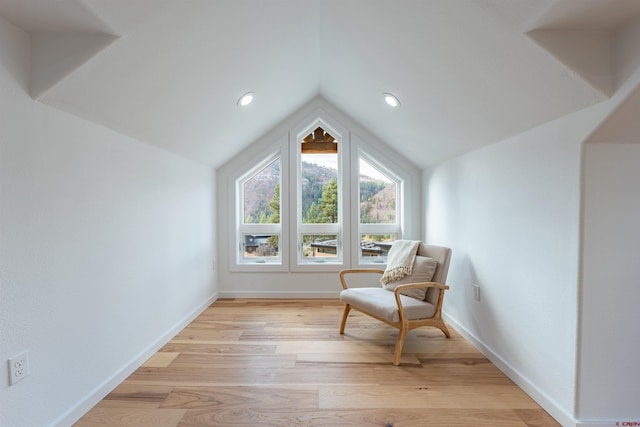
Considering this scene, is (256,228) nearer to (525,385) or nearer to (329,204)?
(329,204)

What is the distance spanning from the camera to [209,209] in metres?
3.89

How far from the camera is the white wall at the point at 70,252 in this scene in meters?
1.39

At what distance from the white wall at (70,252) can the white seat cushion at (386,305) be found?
1.70 m

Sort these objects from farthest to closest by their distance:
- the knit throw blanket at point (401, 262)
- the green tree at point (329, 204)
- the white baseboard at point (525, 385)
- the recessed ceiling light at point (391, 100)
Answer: the green tree at point (329, 204) < the knit throw blanket at point (401, 262) < the recessed ceiling light at point (391, 100) < the white baseboard at point (525, 385)

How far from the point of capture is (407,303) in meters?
2.60

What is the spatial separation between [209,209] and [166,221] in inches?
44.1

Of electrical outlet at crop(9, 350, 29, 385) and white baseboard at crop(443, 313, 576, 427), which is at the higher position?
electrical outlet at crop(9, 350, 29, 385)

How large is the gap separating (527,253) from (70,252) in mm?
2703

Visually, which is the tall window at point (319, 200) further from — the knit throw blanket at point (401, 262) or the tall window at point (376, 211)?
the knit throw blanket at point (401, 262)

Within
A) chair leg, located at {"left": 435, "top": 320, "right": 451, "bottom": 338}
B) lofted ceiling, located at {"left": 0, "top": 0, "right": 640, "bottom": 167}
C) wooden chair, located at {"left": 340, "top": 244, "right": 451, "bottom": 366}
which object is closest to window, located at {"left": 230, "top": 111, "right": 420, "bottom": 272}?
lofted ceiling, located at {"left": 0, "top": 0, "right": 640, "bottom": 167}

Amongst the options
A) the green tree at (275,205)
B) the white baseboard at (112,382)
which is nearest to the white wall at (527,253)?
the green tree at (275,205)

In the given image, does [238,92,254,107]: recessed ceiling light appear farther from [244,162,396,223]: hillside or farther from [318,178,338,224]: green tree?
[318,178,338,224]: green tree

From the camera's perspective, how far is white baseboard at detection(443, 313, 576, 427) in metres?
1.68

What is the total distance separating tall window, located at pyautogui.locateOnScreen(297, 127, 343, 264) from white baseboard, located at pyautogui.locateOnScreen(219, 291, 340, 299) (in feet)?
1.38
